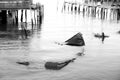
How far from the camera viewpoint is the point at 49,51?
140 feet

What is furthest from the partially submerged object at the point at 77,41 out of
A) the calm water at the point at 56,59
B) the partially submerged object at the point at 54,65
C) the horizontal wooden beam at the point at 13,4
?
the horizontal wooden beam at the point at 13,4

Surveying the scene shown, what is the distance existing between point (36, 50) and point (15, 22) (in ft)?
99.2

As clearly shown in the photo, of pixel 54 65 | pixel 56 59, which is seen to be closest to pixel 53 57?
pixel 56 59

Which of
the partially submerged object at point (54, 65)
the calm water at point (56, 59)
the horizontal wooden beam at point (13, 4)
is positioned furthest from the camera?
the horizontal wooden beam at point (13, 4)

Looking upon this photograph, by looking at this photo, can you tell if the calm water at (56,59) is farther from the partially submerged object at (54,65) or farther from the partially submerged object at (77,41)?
the partially submerged object at (77,41)

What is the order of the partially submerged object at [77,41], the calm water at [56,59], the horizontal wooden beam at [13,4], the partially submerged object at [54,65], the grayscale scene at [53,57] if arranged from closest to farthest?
1. the calm water at [56,59]
2. the grayscale scene at [53,57]
3. the partially submerged object at [54,65]
4. the partially submerged object at [77,41]
5. the horizontal wooden beam at [13,4]

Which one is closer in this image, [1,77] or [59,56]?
[1,77]

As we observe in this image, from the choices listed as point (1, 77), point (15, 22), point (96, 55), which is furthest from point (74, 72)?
point (15, 22)

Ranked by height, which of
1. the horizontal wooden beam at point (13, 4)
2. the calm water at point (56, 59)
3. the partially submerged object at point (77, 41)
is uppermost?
the horizontal wooden beam at point (13, 4)

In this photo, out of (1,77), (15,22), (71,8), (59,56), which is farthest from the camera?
(71,8)

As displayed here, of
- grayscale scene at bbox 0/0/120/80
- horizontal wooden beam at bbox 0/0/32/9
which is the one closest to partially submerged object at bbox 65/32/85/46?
grayscale scene at bbox 0/0/120/80

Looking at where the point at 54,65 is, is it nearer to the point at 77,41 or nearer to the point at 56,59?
the point at 56,59

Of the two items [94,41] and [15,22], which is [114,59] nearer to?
[94,41]

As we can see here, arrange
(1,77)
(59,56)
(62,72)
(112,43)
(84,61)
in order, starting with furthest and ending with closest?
1. (112,43)
2. (59,56)
3. (84,61)
4. (62,72)
5. (1,77)
